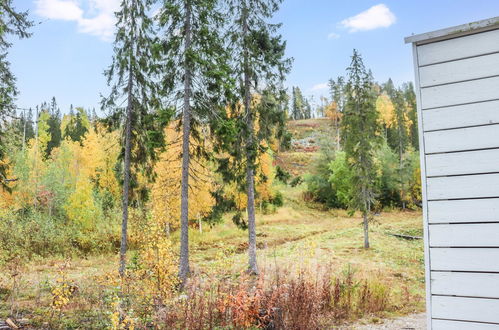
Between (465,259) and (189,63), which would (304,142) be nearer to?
(189,63)

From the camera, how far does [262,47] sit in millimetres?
15547

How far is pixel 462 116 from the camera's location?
10.3 ft

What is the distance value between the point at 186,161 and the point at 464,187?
11.1 m

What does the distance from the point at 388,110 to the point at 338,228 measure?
169 feet

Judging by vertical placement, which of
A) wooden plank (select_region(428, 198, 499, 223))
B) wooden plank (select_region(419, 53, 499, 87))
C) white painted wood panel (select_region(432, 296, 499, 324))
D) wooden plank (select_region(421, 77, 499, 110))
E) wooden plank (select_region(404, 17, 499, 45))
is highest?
wooden plank (select_region(404, 17, 499, 45))

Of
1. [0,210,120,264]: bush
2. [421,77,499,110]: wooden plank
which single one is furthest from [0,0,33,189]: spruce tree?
[0,210,120,264]: bush

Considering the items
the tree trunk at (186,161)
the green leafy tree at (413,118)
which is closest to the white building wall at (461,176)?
the tree trunk at (186,161)

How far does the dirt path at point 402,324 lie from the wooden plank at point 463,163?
17.2 ft

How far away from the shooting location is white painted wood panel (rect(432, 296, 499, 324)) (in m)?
2.88

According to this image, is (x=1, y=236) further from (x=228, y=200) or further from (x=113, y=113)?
(x=228, y=200)

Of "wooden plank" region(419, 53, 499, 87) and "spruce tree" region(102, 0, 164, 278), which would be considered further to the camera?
"spruce tree" region(102, 0, 164, 278)

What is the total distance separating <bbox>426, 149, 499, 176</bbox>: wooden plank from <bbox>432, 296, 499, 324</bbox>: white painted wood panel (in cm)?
107

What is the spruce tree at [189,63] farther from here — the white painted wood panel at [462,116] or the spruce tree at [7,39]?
the white painted wood panel at [462,116]

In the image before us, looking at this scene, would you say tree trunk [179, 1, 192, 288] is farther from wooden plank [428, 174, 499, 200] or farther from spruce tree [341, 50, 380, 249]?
spruce tree [341, 50, 380, 249]
